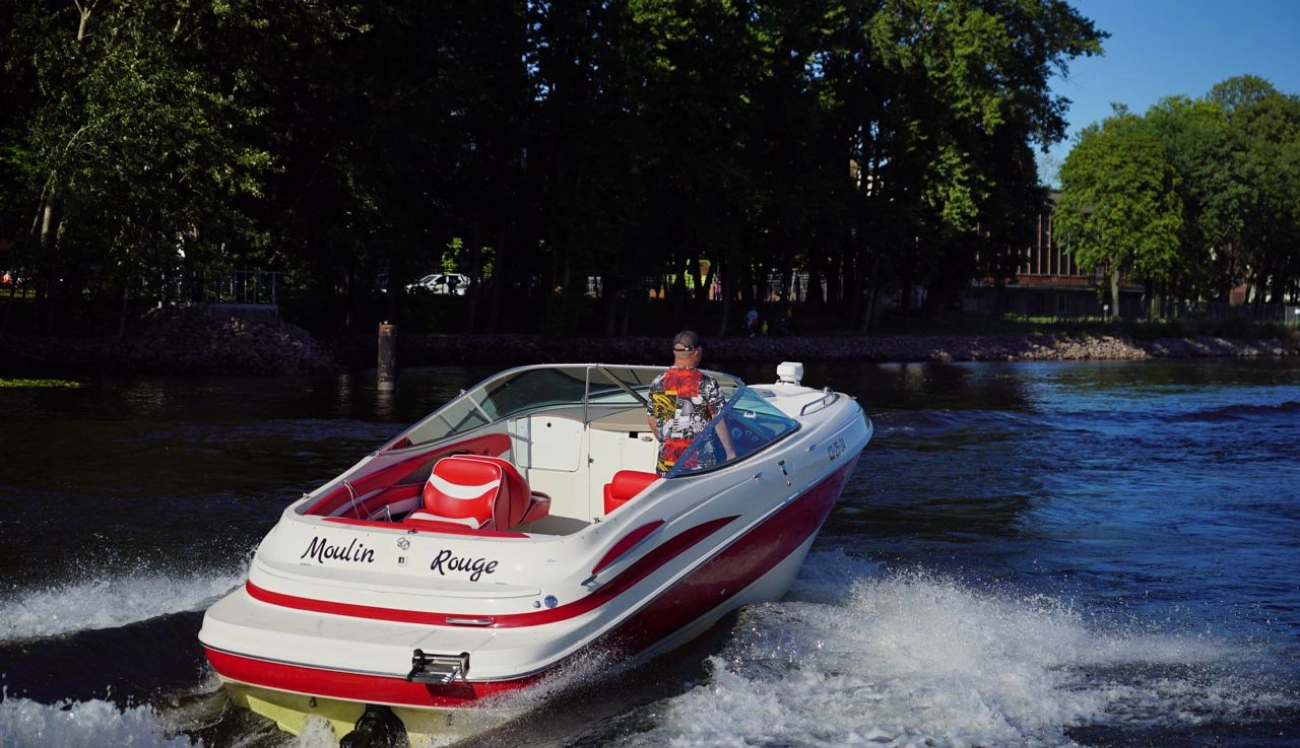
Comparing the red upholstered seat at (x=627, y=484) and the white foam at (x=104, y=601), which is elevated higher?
the red upholstered seat at (x=627, y=484)

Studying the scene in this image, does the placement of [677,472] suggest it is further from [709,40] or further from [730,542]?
[709,40]

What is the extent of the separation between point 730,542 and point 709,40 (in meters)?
35.2

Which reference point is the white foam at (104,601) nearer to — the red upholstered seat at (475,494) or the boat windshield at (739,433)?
the red upholstered seat at (475,494)

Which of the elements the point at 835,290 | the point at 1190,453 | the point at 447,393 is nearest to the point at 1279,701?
the point at 1190,453

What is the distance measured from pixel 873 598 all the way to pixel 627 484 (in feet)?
8.42

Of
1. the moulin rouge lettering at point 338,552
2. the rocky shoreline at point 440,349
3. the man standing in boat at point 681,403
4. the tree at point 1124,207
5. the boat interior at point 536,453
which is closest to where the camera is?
the moulin rouge lettering at point 338,552

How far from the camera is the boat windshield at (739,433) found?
8.02 meters

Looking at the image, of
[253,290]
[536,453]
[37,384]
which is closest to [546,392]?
[536,453]

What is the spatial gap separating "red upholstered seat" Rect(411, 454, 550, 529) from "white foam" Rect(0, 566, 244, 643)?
91.4 inches

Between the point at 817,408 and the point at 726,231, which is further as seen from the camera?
the point at 726,231

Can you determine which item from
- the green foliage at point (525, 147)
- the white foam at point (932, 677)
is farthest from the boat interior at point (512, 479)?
the green foliage at point (525, 147)

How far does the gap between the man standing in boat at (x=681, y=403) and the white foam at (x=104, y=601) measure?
3352mm

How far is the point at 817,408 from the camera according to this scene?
439 inches

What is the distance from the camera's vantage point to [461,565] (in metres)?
6.68
